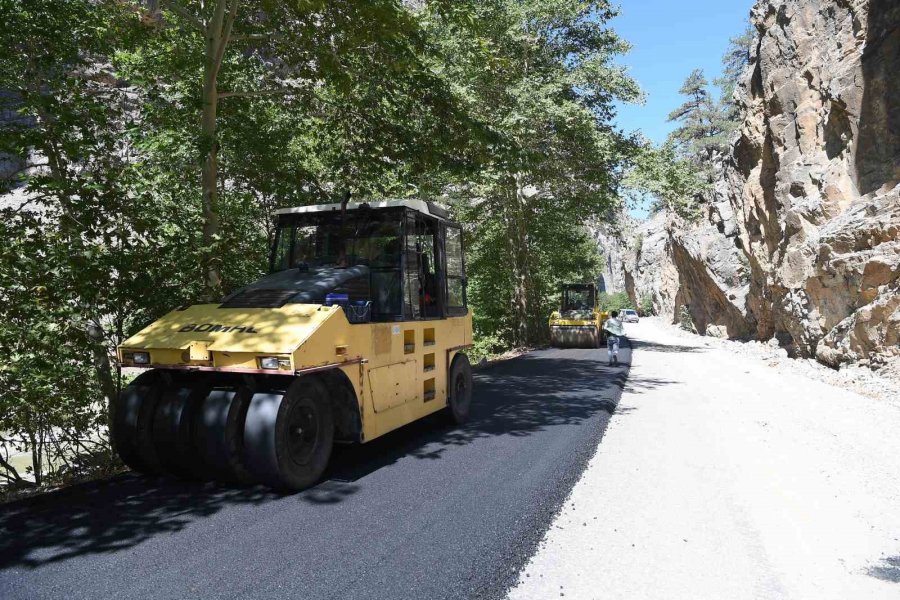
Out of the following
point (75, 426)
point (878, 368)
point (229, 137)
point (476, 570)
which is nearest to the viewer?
point (476, 570)

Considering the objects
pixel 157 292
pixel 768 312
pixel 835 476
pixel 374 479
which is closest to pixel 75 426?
pixel 157 292

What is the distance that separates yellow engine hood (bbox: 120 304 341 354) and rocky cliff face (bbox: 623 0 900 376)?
1346 cm

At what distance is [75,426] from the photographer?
590 centimetres

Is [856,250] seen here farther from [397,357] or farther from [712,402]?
[397,357]

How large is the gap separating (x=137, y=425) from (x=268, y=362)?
1556 millimetres

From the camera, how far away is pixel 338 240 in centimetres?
639

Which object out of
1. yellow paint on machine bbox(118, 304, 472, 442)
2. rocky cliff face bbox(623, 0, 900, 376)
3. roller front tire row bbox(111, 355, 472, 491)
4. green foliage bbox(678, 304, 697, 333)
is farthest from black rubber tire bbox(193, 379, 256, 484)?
Result: green foliage bbox(678, 304, 697, 333)

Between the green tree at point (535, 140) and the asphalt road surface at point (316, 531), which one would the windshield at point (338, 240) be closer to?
the asphalt road surface at point (316, 531)

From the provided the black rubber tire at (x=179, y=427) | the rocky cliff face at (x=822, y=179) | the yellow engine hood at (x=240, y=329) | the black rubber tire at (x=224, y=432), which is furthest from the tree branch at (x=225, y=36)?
the rocky cliff face at (x=822, y=179)

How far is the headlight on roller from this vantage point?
439 centimetres

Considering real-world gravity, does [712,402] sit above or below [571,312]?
below

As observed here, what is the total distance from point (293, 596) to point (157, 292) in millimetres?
4417

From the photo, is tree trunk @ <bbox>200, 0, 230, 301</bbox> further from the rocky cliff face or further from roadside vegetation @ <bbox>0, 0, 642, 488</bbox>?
the rocky cliff face

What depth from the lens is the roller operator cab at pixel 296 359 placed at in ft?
15.0
